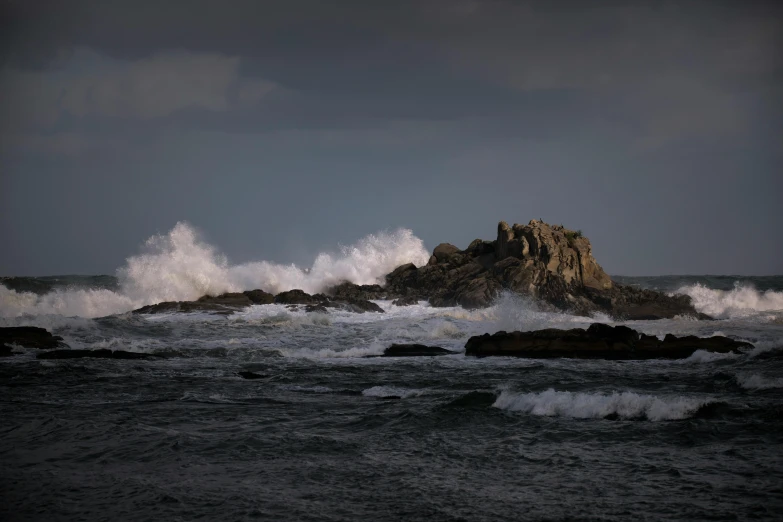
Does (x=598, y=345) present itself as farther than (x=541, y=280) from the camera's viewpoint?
No

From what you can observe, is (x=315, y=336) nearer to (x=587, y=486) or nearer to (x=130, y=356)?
(x=130, y=356)

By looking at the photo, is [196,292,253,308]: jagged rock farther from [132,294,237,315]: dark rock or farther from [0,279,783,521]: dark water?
[0,279,783,521]: dark water

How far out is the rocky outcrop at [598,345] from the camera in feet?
67.3

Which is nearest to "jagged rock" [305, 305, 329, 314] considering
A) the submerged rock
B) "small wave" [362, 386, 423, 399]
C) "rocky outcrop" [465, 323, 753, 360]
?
the submerged rock

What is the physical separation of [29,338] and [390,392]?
547 inches

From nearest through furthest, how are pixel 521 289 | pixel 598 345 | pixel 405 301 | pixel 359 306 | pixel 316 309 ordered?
pixel 598 345 → pixel 316 309 → pixel 521 289 → pixel 359 306 → pixel 405 301

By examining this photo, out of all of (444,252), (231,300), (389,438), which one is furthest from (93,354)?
(444,252)

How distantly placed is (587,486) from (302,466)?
3429 millimetres

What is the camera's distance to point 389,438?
10.1 meters

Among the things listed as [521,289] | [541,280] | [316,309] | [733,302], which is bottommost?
[733,302]

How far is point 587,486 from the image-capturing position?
7535 millimetres

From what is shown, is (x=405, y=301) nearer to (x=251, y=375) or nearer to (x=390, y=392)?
(x=251, y=375)

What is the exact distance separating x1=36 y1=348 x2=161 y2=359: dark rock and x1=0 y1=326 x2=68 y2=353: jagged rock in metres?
2.01

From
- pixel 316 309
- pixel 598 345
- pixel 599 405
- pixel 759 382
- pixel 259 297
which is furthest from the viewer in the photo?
pixel 259 297
